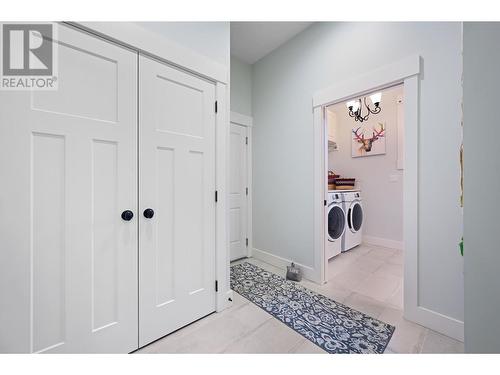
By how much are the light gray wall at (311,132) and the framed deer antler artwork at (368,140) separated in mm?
2005

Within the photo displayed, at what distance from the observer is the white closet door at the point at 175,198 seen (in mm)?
1345

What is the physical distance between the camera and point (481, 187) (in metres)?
0.59

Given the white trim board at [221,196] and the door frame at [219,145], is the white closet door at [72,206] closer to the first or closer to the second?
the door frame at [219,145]

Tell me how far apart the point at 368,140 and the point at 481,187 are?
355cm

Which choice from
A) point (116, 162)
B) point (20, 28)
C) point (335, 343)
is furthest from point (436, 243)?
point (20, 28)

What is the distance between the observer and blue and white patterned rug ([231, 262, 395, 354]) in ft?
4.50

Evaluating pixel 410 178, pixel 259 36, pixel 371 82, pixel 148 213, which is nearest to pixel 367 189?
pixel 410 178

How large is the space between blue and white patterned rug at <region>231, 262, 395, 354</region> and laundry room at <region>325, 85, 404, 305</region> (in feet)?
2.29

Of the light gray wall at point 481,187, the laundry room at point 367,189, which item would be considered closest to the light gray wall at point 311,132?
the laundry room at point 367,189

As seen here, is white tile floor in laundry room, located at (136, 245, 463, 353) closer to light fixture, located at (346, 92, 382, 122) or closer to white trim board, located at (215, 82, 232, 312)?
white trim board, located at (215, 82, 232, 312)

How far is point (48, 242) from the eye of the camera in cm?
105

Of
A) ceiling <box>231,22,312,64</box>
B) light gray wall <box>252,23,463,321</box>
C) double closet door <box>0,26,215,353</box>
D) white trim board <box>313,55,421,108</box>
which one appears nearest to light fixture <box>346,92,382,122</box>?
white trim board <box>313,55,421,108</box>

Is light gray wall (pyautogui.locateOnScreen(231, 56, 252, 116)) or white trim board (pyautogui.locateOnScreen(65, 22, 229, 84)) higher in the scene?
light gray wall (pyautogui.locateOnScreen(231, 56, 252, 116))

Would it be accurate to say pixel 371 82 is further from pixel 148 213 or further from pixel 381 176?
pixel 381 176
